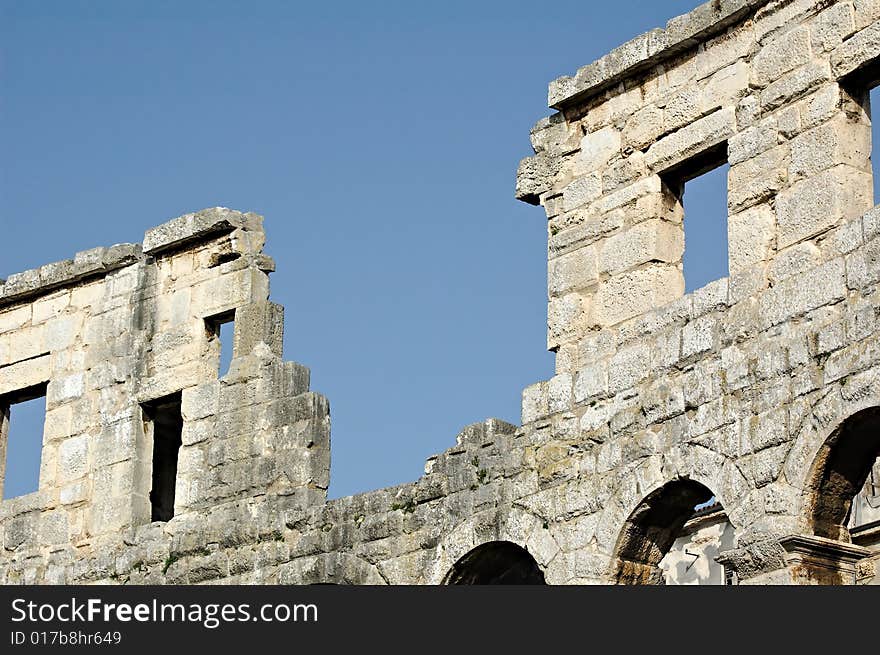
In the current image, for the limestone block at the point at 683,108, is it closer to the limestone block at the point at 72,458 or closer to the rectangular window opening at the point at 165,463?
the rectangular window opening at the point at 165,463

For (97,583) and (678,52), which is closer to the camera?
(678,52)

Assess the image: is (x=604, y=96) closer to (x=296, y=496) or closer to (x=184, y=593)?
(x=296, y=496)

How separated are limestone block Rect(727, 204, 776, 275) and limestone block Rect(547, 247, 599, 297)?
4.27 feet

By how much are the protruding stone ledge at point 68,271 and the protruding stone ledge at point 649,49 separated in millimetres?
4561

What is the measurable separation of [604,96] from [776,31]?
1681 millimetres

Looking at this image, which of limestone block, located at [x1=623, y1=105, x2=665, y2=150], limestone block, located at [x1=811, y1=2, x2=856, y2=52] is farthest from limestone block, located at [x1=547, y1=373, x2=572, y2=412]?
limestone block, located at [x1=811, y1=2, x2=856, y2=52]

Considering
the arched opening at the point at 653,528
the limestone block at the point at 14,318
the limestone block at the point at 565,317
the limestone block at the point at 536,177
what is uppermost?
the limestone block at the point at 14,318

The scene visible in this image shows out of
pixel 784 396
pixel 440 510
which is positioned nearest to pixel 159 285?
pixel 440 510

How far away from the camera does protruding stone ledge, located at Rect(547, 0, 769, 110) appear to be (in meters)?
14.8

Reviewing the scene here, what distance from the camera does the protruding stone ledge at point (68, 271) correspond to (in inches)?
730

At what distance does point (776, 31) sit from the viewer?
14.5 metres

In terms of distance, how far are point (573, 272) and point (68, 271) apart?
214 inches

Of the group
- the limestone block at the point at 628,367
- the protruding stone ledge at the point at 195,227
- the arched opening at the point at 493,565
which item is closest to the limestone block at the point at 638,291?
the limestone block at the point at 628,367

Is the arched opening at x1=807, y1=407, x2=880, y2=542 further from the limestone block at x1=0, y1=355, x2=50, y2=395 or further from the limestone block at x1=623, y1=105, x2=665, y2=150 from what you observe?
the limestone block at x1=0, y1=355, x2=50, y2=395
